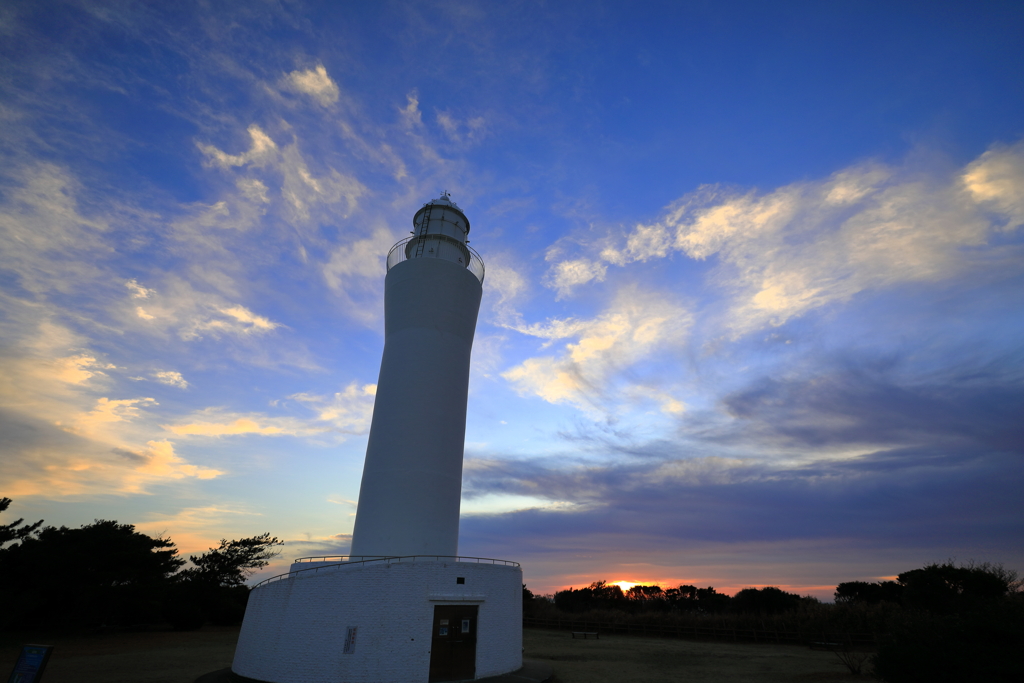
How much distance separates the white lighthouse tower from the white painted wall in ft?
0.14

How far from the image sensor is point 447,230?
22406 mm

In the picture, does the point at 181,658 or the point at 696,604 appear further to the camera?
the point at 696,604

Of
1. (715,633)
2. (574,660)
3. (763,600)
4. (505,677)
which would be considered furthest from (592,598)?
(505,677)

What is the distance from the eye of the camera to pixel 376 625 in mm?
13383

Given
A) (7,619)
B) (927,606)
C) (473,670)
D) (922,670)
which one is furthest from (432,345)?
(927,606)

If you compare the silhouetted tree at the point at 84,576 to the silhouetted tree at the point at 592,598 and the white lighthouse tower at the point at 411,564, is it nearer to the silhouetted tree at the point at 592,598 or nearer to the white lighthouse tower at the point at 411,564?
the white lighthouse tower at the point at 411,564

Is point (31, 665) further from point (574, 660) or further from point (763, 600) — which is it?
point (763, 600)

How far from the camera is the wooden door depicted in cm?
1374

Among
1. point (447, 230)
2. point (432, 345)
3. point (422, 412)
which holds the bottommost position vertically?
point (422, 412)

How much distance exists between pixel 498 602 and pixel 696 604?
4620 centimetres

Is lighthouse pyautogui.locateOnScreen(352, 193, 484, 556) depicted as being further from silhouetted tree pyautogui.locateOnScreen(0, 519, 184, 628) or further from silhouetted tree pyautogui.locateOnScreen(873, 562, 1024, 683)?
silhouetted tree pyautogui.locateOnScreen(0, 519, 184, 628)

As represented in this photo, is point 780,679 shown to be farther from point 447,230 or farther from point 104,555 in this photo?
point 104,555

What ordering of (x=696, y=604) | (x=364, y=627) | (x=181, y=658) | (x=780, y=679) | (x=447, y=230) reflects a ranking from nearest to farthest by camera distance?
(x=364, y=627), (x=780, y=679), (x=181, y=658), (x=447, y=230), (x=696, y=604)

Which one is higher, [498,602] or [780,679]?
[498,602]
